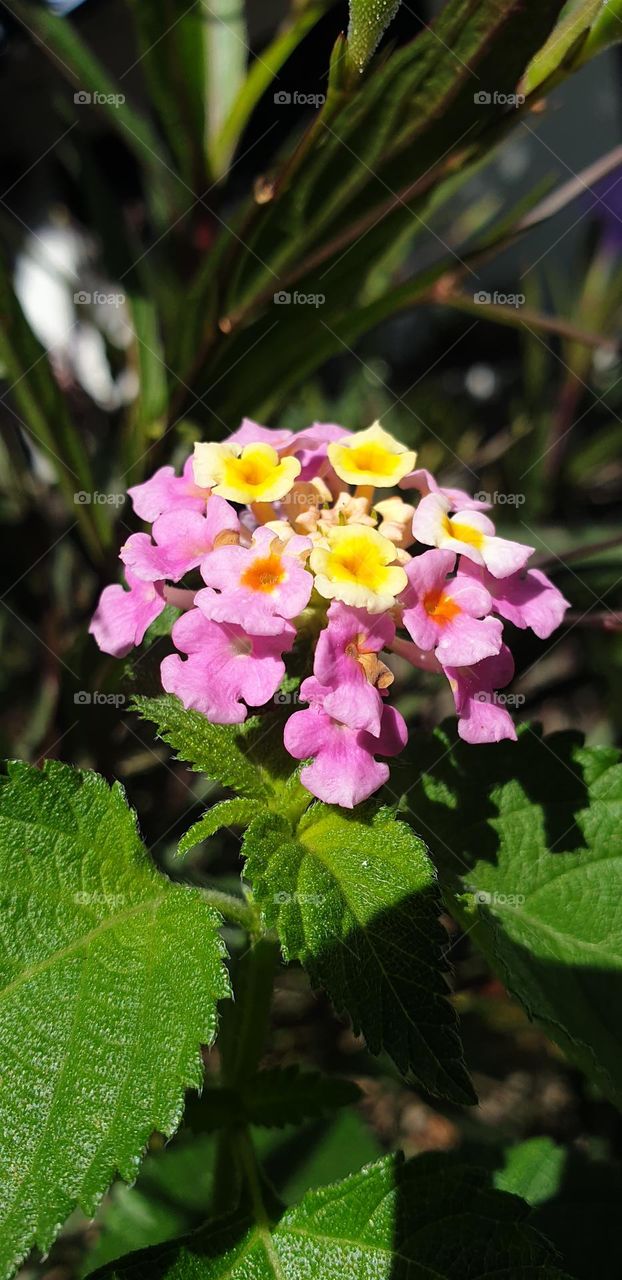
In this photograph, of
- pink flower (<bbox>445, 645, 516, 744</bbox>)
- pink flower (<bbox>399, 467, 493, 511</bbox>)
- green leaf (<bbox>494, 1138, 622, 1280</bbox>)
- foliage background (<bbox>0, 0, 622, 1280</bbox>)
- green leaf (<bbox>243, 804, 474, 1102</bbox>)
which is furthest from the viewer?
foliage background (<bbox>0, 0, 622, 1280</bbox>)

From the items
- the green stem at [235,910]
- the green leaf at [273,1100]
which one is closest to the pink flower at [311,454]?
the green stem at [235,910]

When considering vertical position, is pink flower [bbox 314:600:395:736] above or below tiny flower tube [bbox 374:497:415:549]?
below

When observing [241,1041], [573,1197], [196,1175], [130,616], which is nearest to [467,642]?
[130,616]

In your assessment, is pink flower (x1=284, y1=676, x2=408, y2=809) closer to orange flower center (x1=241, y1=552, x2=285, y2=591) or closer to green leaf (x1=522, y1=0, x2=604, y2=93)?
orange flower center (x1=241, y1=552, x2=285, y2=591)

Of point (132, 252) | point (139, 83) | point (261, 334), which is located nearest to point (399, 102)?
point (261, 334)

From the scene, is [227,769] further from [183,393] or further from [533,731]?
[183,393]

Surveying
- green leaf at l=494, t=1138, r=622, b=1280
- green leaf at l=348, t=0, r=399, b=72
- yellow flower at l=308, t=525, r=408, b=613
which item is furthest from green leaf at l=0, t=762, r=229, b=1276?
green leaf at l=348, t=0, r=399, b=72

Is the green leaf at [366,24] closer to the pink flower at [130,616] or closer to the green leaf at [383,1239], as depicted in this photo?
the pink flower at [130,616]

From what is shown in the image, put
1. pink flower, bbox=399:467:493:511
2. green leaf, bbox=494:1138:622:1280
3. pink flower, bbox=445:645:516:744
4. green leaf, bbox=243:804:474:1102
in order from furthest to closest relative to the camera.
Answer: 1. green leaf, bbox=494:1138:622:1280
2. pink flower, bbox=399:467:493:511
3. pink flower, bbox=445:645:516:744
4. green leaf, bbox=243:804:474:1102
